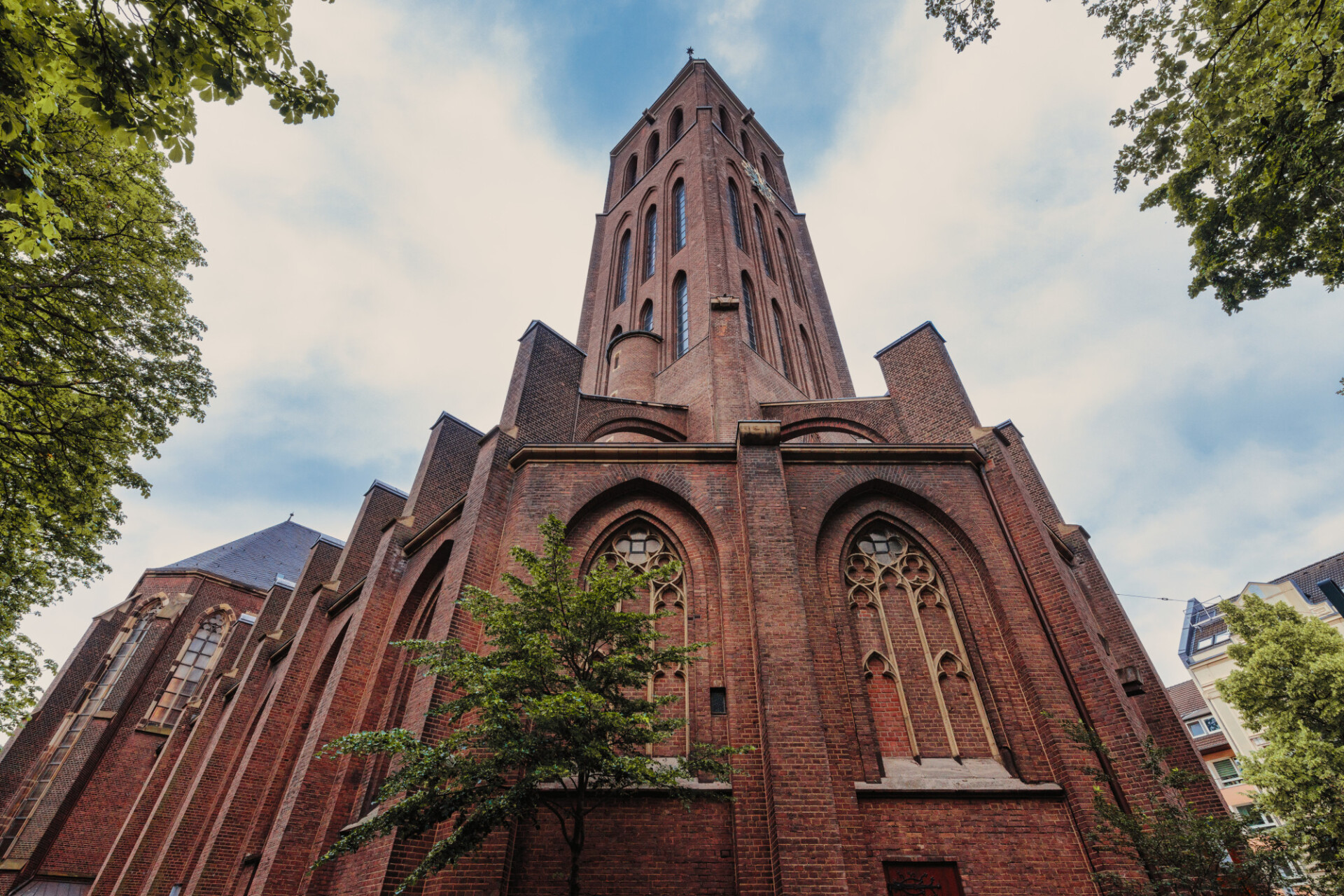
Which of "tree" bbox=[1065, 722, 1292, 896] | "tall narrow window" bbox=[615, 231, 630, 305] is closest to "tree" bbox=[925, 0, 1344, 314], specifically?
"tree" bbox=[1065, 722, 1292, 896]

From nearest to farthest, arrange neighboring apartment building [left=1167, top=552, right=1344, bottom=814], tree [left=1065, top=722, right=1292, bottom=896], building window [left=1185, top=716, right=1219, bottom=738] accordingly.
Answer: tree [left=1065, top=722, right=1292, bottom=896]
neighboring apartment building [left=1167, top=552, right=1344, bottom=814]
building window [left=1185, top=716, right=1219, bottom=738]

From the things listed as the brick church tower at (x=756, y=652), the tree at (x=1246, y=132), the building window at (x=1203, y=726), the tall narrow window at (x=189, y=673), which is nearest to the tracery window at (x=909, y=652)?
the brick church tower at (x=756, y=652)

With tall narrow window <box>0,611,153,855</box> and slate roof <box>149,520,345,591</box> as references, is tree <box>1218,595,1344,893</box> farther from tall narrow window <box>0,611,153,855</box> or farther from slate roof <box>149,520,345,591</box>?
tall narrow window <box>0,611,153,855</box>

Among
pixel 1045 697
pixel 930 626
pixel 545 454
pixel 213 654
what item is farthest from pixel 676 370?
pixel 213 654

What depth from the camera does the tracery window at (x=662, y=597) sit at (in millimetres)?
8500

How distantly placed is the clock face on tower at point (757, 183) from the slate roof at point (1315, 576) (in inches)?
1084

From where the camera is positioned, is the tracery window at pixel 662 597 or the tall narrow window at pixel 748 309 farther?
the tall narrow window at pixel 748 309

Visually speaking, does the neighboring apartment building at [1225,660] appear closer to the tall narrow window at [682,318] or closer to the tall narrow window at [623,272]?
the tall narrow window at [682,318]

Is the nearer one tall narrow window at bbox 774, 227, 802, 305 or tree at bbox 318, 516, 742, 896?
tree at bbox 318, 516, 742, 896

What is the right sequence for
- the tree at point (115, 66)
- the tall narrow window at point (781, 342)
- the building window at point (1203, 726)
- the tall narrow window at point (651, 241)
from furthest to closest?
the building window at point (1203, 726)
the tall narrow window at point (651, 241)
the tall narrow window at point (781, 342)
the tree at point (115, 66)

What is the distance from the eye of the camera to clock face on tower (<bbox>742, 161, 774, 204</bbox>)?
25781mm

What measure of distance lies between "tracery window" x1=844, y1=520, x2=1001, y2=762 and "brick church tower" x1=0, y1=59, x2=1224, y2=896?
1.5 inches

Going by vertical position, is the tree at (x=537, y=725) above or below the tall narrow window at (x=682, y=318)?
below

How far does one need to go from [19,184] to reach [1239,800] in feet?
131
